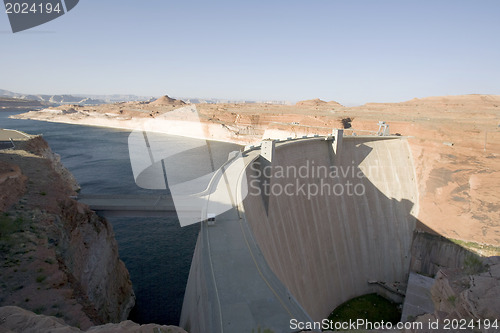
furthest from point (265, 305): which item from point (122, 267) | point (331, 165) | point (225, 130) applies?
point (225, 130)

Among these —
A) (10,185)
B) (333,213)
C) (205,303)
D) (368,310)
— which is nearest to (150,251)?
(10,185)

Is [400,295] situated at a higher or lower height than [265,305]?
lower

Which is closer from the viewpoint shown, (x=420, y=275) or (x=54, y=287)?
(x=54, y=287)

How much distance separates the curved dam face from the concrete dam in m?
0.09

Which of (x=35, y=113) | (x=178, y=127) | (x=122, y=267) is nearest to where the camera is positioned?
(x=122, y=267)

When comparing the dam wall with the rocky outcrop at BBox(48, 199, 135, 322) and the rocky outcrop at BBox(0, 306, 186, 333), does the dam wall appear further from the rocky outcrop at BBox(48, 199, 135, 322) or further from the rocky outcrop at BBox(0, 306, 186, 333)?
the rocky outcrop at BBox(48, 199, 135, 322)

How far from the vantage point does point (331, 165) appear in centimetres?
2698

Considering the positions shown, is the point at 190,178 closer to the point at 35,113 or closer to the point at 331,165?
the point at 331,165

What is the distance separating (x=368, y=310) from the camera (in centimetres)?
2273

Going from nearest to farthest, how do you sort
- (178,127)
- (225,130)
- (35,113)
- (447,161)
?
(447,161) → (225,130) → (178,127) → (35,113)

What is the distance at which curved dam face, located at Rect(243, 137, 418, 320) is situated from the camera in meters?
18.2

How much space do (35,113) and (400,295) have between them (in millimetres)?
145674

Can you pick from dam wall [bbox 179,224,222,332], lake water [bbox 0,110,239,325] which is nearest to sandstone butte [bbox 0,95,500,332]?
lake water [bbox 0,110,239,325]

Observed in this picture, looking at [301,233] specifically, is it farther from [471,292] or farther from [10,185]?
[10,185]
